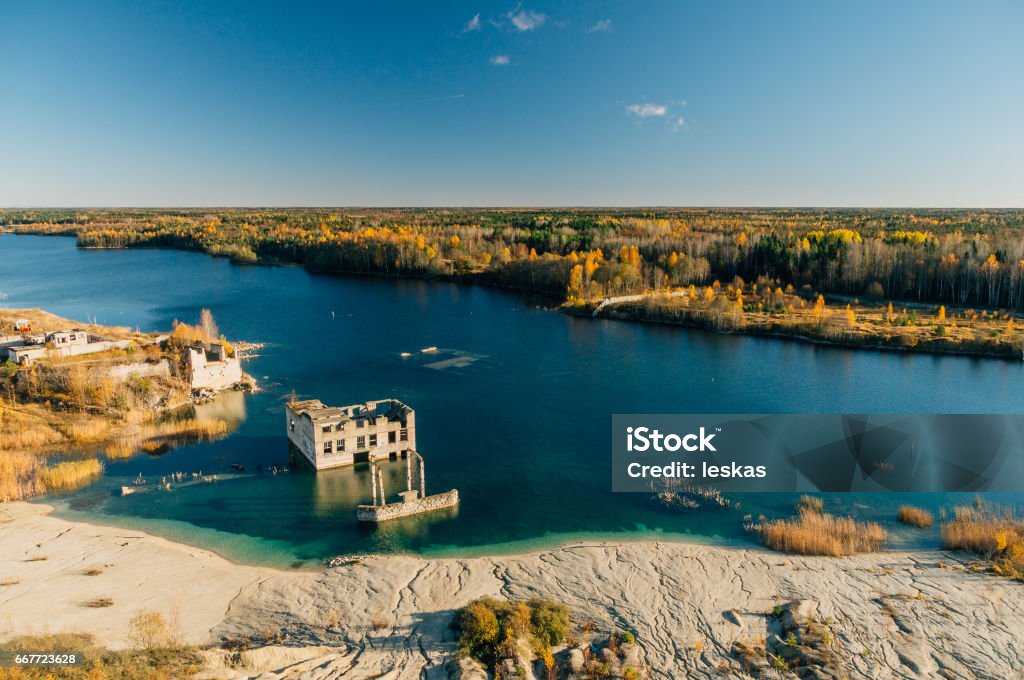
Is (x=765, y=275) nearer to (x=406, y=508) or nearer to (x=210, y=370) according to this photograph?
(x=210, y=370)

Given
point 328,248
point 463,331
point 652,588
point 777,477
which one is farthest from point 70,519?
point 328,248

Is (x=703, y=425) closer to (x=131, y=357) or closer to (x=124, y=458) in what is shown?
(x=124, y=458)

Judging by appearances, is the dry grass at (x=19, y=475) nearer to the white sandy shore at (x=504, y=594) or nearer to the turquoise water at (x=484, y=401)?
the turquoise water at (x=484, y=401)

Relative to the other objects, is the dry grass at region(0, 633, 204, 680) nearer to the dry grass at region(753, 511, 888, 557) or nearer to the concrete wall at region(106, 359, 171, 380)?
the dry grass at region(753, 511, 888, 557)

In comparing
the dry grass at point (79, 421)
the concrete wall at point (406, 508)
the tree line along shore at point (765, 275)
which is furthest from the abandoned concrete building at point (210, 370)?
the tree line along shore at point (765, 275)

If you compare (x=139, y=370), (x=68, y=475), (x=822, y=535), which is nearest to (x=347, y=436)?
(x=68, y=475)

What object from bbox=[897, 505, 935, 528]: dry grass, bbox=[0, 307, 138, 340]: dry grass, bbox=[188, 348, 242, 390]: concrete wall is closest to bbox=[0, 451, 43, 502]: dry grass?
Result: bbox=[188, 348, 242, 390]: concrete wall
